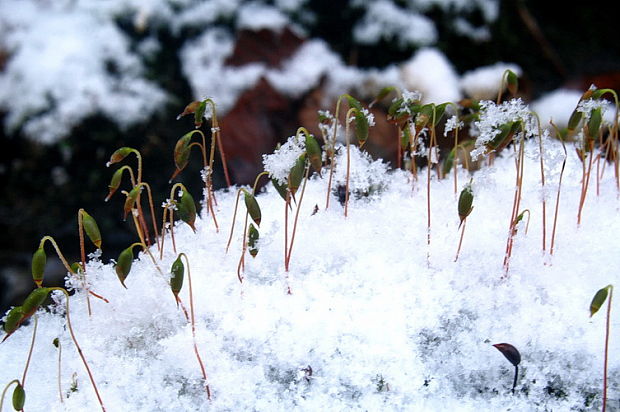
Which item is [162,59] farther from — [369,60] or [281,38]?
[369,60]

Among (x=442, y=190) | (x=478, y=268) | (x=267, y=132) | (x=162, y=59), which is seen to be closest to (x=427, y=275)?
(x=478, y=268)

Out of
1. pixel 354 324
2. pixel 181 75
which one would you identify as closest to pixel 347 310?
pixel 354 324

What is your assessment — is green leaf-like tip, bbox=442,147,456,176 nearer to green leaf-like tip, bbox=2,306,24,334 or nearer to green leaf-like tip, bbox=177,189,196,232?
green leaf-like tip, bbox=177,189,196,232

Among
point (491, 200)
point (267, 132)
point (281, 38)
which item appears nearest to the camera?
point (491, 200)

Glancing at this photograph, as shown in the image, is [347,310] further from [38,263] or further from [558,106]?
[558,106]

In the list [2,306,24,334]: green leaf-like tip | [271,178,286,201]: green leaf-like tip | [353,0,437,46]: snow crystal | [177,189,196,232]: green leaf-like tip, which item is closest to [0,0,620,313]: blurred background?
[353,0,437,46]: snow crystal
